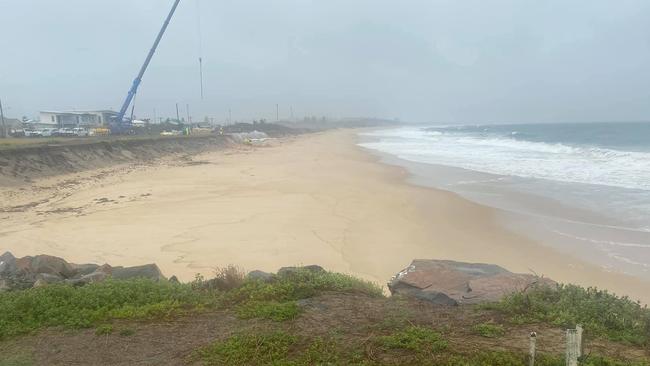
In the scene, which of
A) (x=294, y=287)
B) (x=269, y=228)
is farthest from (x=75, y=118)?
(x=294, y=287)

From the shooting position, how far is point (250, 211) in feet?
55.0

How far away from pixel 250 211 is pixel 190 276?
6851 millimetres

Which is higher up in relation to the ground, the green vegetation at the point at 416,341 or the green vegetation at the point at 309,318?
the green vegetation at the point at 416,341

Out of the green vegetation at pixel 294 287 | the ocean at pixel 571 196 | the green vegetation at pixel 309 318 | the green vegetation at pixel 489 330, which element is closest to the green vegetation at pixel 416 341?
the green vegetation at pixel 309 318

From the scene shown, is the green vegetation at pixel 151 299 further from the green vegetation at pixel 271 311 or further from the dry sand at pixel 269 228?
the dry sand at pixel 269 228

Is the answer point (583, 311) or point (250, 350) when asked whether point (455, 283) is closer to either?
point (583, 311)

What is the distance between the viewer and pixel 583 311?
18.1 ft

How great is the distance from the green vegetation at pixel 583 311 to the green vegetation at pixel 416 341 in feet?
3.72

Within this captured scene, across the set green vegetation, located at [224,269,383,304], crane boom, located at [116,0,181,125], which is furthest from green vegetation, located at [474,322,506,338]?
crane boom, located at [116,0,181,125]

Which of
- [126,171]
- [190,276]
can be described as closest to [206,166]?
[126,171]

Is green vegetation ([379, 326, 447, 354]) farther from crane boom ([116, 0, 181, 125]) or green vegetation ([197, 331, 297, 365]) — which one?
crane boom ([116, 0, 181, 125])

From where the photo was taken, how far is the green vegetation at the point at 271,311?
5720 millimetres

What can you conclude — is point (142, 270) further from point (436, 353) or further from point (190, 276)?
point (436, 353)

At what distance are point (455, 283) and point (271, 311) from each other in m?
3.02
